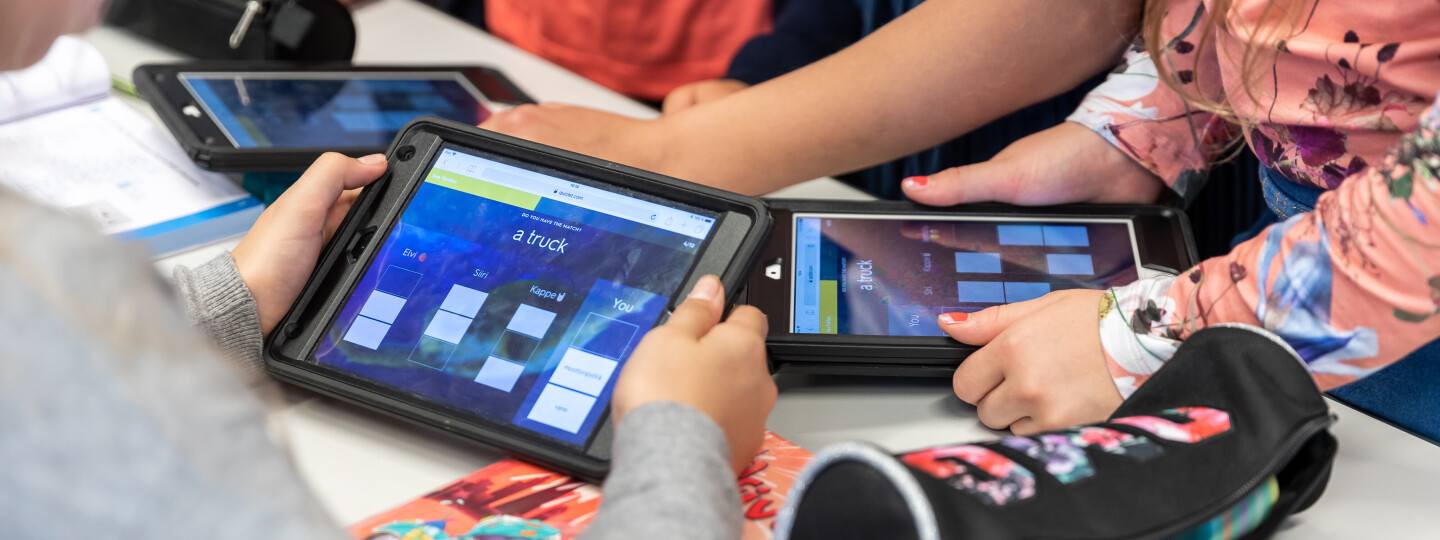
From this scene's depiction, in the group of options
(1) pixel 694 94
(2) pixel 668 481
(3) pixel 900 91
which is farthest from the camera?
(1) pixel 694 94

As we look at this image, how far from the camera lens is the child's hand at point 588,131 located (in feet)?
2.52

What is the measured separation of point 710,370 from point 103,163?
0.59 metres

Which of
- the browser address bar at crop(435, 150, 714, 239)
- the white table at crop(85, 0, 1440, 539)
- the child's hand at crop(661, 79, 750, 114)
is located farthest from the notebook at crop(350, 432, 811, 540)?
the child's hand at crop(661, 79, 750, 114)

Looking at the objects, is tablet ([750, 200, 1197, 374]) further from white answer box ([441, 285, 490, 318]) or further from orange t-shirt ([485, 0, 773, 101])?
orange t-shirt ([485, 0, 773, 101])

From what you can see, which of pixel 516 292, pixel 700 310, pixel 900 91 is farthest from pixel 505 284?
pixel 900 91

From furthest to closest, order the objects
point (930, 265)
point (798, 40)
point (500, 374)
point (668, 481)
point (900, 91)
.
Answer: point (798, 40), point (900, 91), point (930, 265), point (500, 374), point (668, 481)

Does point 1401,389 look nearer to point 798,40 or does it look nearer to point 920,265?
point 920,265

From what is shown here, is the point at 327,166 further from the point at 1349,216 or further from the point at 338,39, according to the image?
the point at 1349,216

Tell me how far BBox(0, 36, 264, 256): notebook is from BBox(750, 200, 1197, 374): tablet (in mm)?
423

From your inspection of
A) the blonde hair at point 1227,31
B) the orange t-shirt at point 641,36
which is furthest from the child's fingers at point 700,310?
the orange t-shirt at point 641,36

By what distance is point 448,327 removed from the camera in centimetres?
55

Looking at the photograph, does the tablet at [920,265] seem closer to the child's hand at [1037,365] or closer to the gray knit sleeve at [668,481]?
the child's hand at [1037,365]

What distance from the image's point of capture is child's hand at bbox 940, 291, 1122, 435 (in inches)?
21.5

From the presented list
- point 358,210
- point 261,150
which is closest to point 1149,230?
point 358,210
